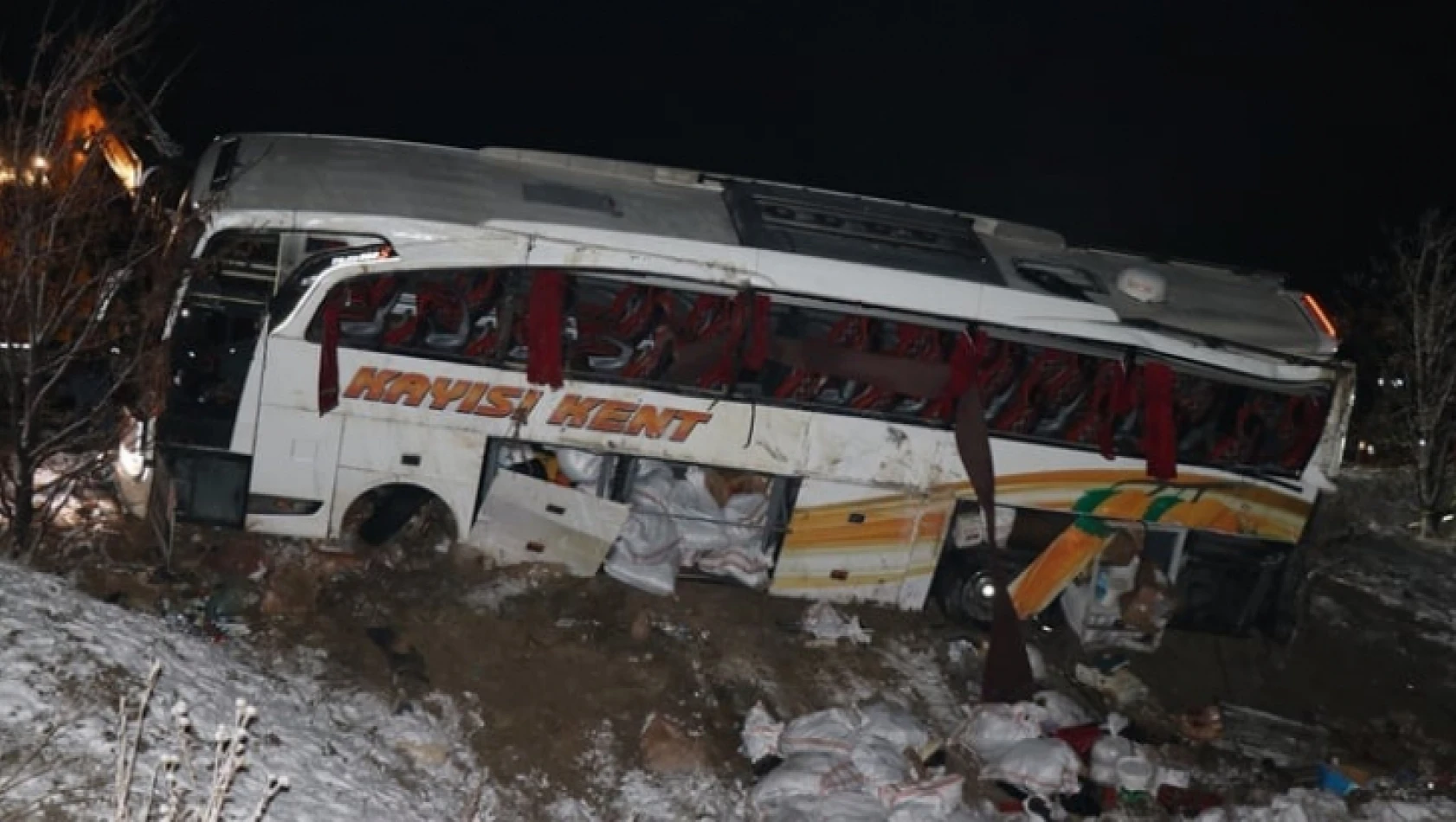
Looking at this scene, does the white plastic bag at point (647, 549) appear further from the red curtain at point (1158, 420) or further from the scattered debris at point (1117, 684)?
the red curtain at point (1158, 420)

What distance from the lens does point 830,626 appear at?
9.23 m

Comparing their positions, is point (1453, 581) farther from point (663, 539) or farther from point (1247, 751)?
point (663, 539)

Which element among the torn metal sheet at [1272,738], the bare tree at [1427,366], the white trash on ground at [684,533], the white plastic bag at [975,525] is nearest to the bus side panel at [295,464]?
the white trash on ground at [684,533]

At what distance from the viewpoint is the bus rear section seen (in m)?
8.36

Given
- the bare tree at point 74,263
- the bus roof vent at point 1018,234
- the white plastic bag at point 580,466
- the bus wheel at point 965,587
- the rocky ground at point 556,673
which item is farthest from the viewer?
the bus roof vent at point 1018,234

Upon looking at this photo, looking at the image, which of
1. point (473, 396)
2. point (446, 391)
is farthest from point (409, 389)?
point (473, 396)

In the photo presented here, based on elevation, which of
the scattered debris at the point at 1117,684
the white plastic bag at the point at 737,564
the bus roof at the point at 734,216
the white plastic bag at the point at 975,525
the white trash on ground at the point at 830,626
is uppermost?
the bus roof at the point at 734,216

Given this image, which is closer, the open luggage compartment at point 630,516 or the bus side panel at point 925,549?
the open luggage compartment at point 630,516

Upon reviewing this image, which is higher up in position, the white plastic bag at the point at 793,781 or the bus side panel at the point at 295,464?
the bus side panel at the point at 295,464

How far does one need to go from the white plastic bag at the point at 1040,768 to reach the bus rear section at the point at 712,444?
1.84 metres

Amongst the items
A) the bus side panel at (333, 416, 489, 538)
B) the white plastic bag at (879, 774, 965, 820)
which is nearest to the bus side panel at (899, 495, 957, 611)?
the white plastic bag at (879, 774, 965, 820)

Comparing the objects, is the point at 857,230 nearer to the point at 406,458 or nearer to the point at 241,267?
the point at 406,458

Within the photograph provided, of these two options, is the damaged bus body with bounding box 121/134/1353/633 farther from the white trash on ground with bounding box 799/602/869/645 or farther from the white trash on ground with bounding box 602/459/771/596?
the white trash on ground with bounding box 799/602/869/645

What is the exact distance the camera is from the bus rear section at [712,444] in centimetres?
836
